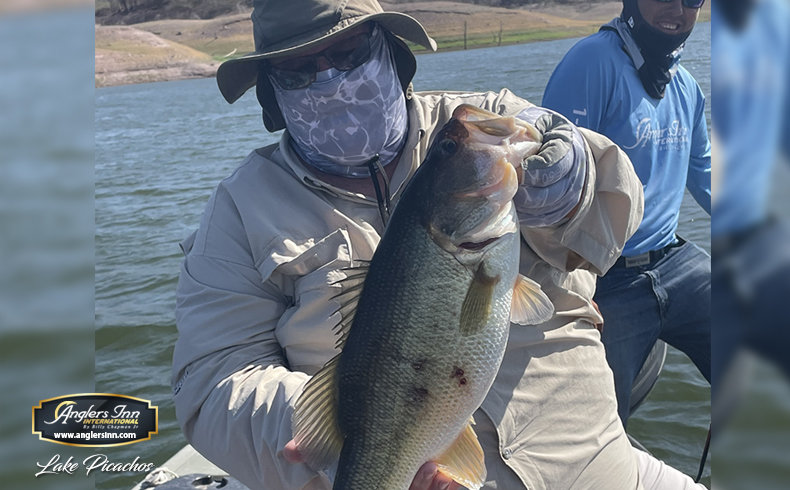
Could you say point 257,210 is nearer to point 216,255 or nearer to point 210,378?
point 216,255

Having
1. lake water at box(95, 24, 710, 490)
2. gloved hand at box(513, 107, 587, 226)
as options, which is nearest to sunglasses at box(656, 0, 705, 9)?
lake water at box(95, 24, 710, 490)

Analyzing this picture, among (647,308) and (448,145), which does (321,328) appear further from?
(647,308)

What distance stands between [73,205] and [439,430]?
725cm

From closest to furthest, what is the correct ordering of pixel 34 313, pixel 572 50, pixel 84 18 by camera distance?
1. pixel 572 50
2. pixel 84 18
3. pixel 34 313

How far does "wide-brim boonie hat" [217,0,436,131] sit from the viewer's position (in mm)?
2141

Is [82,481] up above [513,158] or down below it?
below

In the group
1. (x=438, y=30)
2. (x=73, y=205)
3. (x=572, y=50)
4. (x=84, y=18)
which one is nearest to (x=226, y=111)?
(x=438, y=30)

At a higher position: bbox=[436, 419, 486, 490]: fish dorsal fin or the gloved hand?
the gloved hand

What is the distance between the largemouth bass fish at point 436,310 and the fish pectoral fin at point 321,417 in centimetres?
3

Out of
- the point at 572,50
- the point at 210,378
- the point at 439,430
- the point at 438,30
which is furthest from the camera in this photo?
the point at 438,30

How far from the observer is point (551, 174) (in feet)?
5.32

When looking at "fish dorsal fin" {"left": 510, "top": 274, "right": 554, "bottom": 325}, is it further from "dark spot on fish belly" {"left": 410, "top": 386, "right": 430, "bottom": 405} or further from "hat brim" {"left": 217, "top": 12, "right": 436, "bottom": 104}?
"hat brim" {"left": 217, "top": 12, "right": 436, "bottom": 104}

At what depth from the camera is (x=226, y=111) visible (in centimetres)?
2064

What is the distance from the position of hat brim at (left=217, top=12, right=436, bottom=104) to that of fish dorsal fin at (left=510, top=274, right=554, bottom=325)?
1022mm
